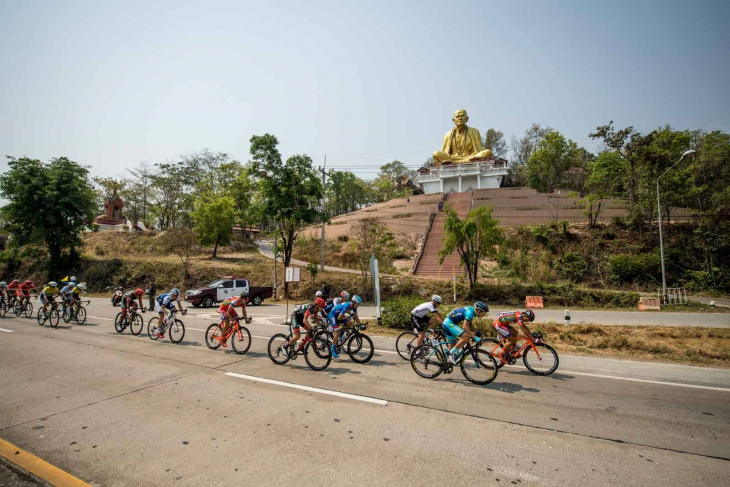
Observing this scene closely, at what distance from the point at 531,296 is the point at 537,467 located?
19.6m

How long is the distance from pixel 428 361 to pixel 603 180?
4075 cm

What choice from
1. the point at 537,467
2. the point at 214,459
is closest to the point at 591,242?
the point at 537,467

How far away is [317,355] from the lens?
8.64 m

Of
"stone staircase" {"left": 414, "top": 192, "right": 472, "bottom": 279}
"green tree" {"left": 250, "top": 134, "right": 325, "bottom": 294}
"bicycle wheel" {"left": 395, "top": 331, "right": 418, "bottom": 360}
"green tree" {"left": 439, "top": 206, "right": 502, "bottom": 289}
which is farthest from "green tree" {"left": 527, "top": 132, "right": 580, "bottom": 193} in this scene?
"bicycle wheel" {"left": 395, "top": 331, "right": 418, "bottom": 360}

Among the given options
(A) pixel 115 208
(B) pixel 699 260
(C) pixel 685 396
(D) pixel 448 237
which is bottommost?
(C) pixel 685 396

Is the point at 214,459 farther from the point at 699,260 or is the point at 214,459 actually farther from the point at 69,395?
the point at 699,260

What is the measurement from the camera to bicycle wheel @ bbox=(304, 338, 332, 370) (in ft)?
28.0

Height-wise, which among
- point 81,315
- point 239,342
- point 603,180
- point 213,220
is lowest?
point 239,342

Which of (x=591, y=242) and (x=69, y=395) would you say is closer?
(x=69, y=395)

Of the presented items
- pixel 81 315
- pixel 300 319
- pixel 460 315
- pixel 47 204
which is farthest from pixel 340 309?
pixel 47 204

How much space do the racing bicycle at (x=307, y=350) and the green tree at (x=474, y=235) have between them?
54.9 ft

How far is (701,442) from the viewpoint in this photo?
5.06 m

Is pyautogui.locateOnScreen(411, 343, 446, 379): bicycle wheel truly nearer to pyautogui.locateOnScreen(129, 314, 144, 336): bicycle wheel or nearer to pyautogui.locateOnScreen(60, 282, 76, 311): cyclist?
pyautogui.locateOnScreen(129, 314, 144, 336): bicycle wheel

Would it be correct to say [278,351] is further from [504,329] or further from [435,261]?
[435,261]
